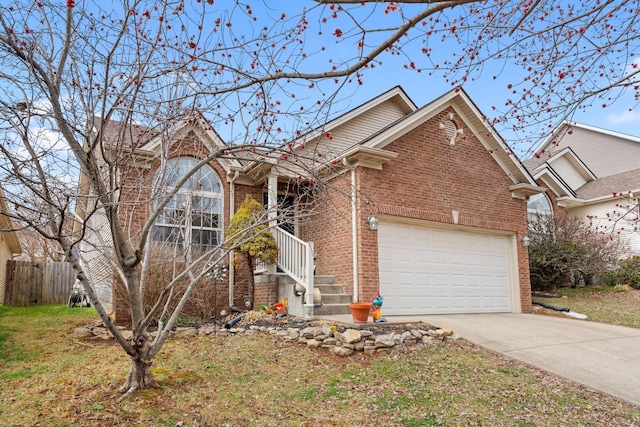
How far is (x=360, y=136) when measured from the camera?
14141mm

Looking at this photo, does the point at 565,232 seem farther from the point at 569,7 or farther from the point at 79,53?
the point at 79,53

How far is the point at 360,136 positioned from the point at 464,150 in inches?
122

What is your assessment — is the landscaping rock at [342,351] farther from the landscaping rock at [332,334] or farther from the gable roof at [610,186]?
the gable roof at [610,186]

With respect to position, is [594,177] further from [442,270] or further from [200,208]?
[200,208]

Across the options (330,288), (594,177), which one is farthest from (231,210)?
(594,177)

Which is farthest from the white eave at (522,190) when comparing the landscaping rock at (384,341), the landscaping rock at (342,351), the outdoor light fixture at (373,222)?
A: the landscaping rock at (342,351)

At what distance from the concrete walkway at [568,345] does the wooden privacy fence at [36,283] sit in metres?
13.6

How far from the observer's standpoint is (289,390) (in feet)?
18.7

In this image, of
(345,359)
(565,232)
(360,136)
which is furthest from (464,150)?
(345,359)

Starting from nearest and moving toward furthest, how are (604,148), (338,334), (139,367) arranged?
(139,367) < (338,334) < (604,148)

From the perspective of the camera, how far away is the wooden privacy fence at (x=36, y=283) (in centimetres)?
1759

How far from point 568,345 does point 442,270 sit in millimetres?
3816

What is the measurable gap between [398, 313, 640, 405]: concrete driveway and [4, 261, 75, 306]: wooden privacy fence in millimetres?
14623

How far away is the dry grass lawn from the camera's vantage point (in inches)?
195
